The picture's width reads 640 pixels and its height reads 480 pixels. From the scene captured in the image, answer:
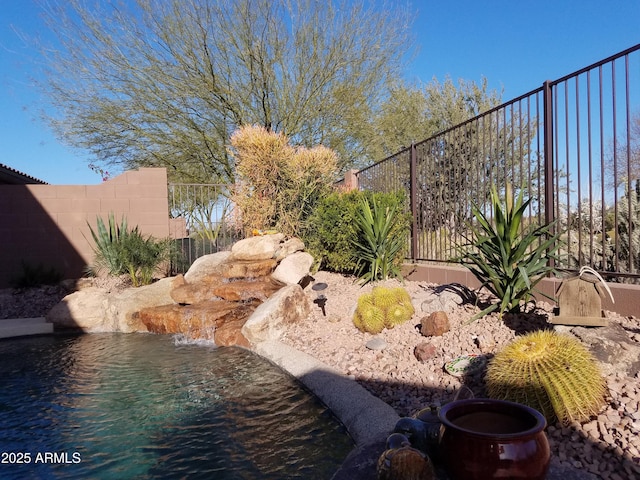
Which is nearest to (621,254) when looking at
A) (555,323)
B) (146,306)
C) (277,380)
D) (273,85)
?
(555,323)

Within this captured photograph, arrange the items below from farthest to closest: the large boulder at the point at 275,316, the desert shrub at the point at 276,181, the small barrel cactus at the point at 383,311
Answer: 1. the desert shrub at the point at 276,181
2. the large boulder at the point at 275,316
3. the small barrel cactus at the point at 383,311

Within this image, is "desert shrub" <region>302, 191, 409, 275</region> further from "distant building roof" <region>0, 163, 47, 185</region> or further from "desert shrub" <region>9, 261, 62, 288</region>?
"distant building roof" <region>0, 163, 47, 185</region>

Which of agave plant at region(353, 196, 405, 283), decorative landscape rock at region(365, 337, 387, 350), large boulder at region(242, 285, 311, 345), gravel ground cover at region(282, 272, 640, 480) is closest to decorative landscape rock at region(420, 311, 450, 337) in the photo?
gravel ground cover at region(282, 272, 640, 480)

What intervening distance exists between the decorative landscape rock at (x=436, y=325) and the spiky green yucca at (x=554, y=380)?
161 centimetres

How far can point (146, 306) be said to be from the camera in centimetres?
744

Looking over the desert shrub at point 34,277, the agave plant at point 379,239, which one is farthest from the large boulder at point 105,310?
the agave plant at point 379,239

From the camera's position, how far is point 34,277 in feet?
29.8

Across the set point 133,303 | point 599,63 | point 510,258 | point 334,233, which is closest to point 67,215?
point 133,303

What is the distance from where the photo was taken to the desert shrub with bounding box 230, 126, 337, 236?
939cm

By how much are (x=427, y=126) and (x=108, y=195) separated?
1113 cm

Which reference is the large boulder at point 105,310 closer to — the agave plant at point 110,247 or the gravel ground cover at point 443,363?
the agave plant at point 110,247

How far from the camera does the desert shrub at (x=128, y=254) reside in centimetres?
862

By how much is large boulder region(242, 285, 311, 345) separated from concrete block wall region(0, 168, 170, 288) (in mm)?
5171

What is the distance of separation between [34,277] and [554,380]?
9798 mm
